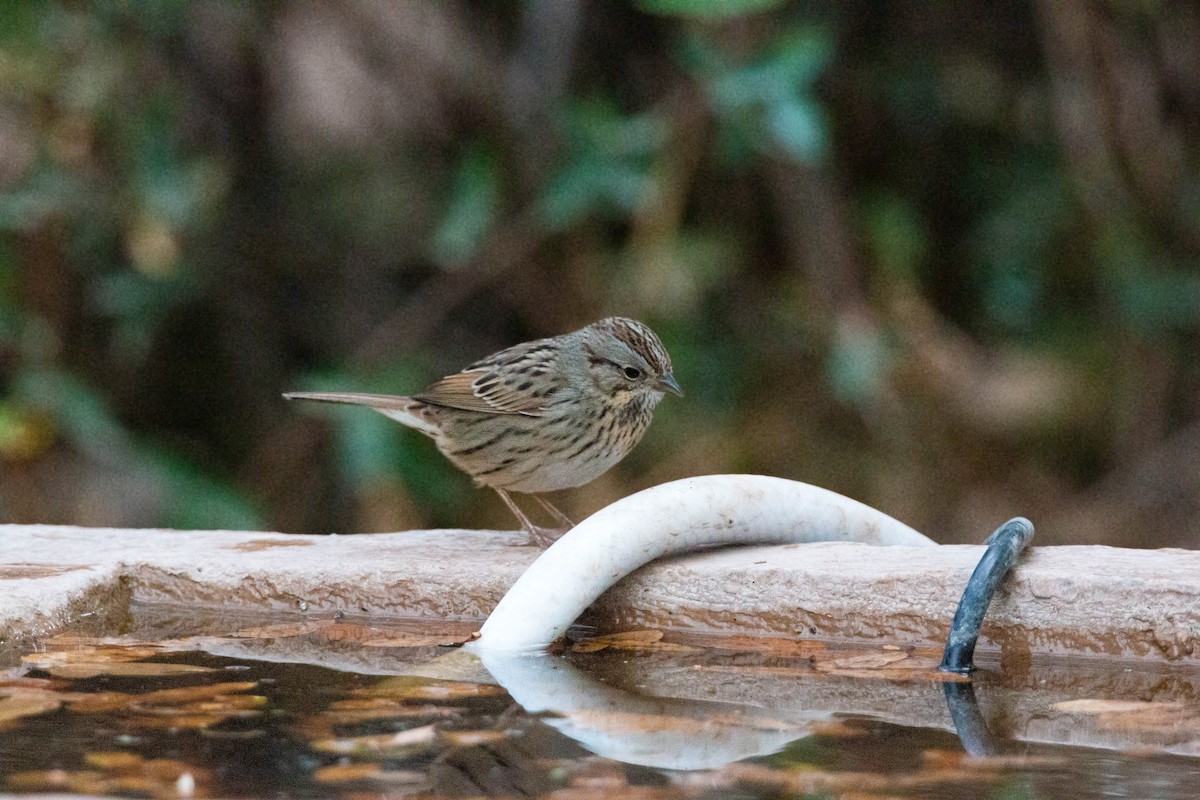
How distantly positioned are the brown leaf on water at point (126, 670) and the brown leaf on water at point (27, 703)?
0.58ft

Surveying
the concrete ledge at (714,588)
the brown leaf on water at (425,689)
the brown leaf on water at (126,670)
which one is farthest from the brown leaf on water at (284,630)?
the brown leaf on water at (425,689)

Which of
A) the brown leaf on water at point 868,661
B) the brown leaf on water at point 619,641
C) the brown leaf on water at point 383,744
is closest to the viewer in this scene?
the brown leaf on water at point 383,744

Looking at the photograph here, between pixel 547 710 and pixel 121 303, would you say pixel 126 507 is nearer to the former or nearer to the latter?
pixel 121 303

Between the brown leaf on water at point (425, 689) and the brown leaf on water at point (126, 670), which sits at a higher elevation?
the brown leaf on water at point (126, 670)

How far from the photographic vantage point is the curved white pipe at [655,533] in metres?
3.47

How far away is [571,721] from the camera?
2814 millimetres

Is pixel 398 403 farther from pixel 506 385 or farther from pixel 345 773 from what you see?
pixel 345 773

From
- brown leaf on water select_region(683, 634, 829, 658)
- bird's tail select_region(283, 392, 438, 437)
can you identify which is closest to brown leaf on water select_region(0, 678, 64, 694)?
brown leaf on water select_region(683, 634, 829, 658)

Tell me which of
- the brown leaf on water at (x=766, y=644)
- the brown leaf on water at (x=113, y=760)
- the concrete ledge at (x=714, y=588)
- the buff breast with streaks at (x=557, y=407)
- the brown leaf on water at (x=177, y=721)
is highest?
the buff breast with streaks at (x=557, y=407)

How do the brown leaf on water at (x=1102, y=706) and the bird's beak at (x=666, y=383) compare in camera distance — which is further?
the bird's beak at (x=666, y=383)

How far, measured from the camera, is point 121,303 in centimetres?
754

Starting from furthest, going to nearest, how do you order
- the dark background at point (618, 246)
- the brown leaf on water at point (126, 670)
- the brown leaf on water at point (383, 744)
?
the dark background at point (618, 246)
the brown leaf on water at point (126, 670)
the brown leaf on water at point (383, 744)

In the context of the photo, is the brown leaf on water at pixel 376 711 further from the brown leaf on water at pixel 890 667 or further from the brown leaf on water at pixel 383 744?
the brown leaf on water at pixel 890 667

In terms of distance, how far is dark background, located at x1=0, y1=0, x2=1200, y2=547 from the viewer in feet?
24.0
